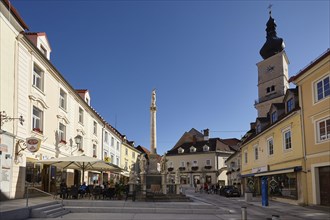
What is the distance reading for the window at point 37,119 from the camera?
70.9 feet

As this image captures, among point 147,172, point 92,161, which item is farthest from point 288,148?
point 92,161

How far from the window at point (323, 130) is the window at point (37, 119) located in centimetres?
1694

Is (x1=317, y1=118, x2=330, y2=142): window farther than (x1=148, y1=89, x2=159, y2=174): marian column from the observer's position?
No

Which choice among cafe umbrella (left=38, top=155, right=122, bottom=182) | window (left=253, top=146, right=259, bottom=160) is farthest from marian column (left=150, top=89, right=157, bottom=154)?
window (left=253, top=146, right=259, bottom=160)

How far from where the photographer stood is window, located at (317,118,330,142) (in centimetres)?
1902

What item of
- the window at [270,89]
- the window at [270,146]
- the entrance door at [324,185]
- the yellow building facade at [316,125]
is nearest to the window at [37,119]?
the yellow building facade at [316,125]

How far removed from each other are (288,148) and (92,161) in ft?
45.6

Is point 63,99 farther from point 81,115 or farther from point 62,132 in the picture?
point 81,115

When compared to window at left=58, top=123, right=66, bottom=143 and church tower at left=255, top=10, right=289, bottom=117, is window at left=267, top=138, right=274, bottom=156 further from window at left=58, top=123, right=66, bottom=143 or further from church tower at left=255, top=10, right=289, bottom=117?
church tower at left=255, top=10, right=289, bottom=117

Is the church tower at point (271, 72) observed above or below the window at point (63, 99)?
above

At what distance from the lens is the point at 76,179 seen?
1238 inches

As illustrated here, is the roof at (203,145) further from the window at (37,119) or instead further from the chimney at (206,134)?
the window at (37,119)

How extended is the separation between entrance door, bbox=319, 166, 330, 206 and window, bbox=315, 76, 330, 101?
401cm

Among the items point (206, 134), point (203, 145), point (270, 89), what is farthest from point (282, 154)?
point (206, 134)
